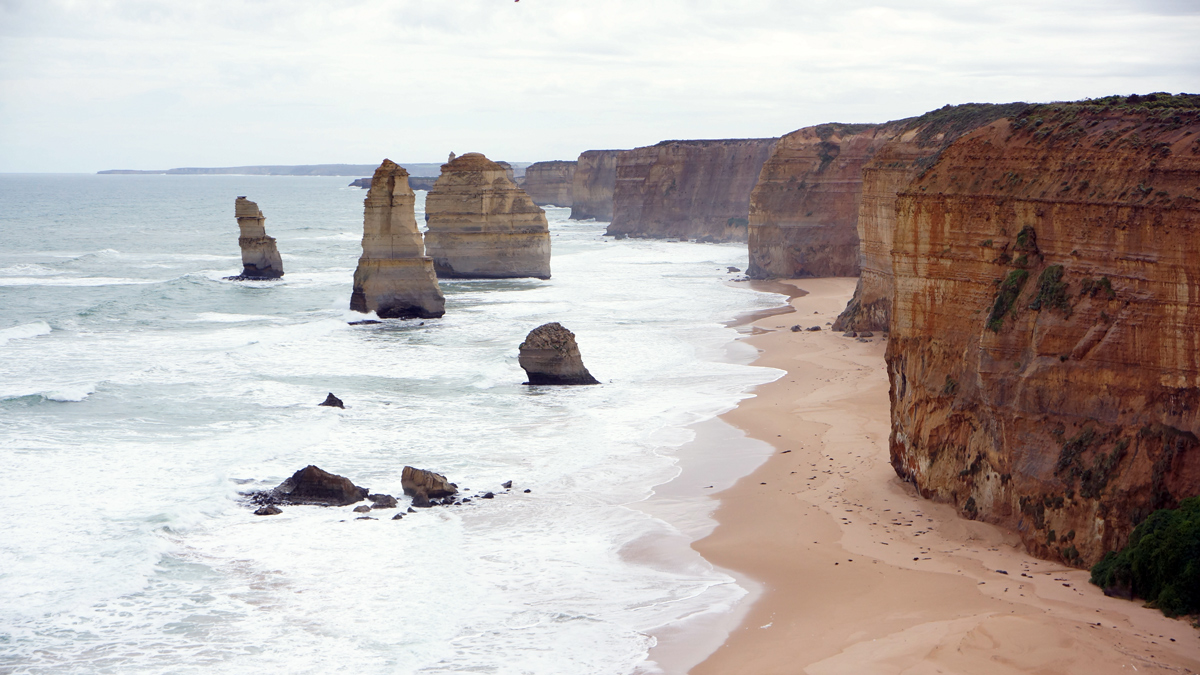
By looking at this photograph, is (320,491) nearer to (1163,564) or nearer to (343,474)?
(343,474)

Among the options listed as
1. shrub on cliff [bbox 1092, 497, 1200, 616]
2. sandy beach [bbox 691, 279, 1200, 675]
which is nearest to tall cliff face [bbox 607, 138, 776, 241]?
sandy beach [bbox 691, 279, 1200, 675]

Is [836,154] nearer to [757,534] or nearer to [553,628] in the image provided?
[757,534]

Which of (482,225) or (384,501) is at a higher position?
(482,225)

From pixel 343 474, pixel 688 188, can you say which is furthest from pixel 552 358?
pixel 688 188

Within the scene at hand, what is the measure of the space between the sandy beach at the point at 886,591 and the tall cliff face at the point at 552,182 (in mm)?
126049

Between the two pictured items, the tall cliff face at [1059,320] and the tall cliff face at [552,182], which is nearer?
the tall cliff face at [1059,320]

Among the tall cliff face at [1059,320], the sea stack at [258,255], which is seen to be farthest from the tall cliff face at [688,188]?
the tall cliff face at [1059,320]

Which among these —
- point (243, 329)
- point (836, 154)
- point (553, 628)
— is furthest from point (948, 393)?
point (836, 154)

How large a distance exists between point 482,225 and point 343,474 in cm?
3333

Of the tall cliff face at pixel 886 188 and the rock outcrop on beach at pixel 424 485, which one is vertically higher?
the tall cliff face at pixel 886 188

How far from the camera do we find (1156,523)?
10039mm

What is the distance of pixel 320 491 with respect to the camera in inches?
610

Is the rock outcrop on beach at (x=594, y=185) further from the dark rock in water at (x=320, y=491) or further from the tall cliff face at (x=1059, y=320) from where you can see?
the tall cliff face at (x=1059, y=320)

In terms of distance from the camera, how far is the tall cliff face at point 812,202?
45.5 metres
